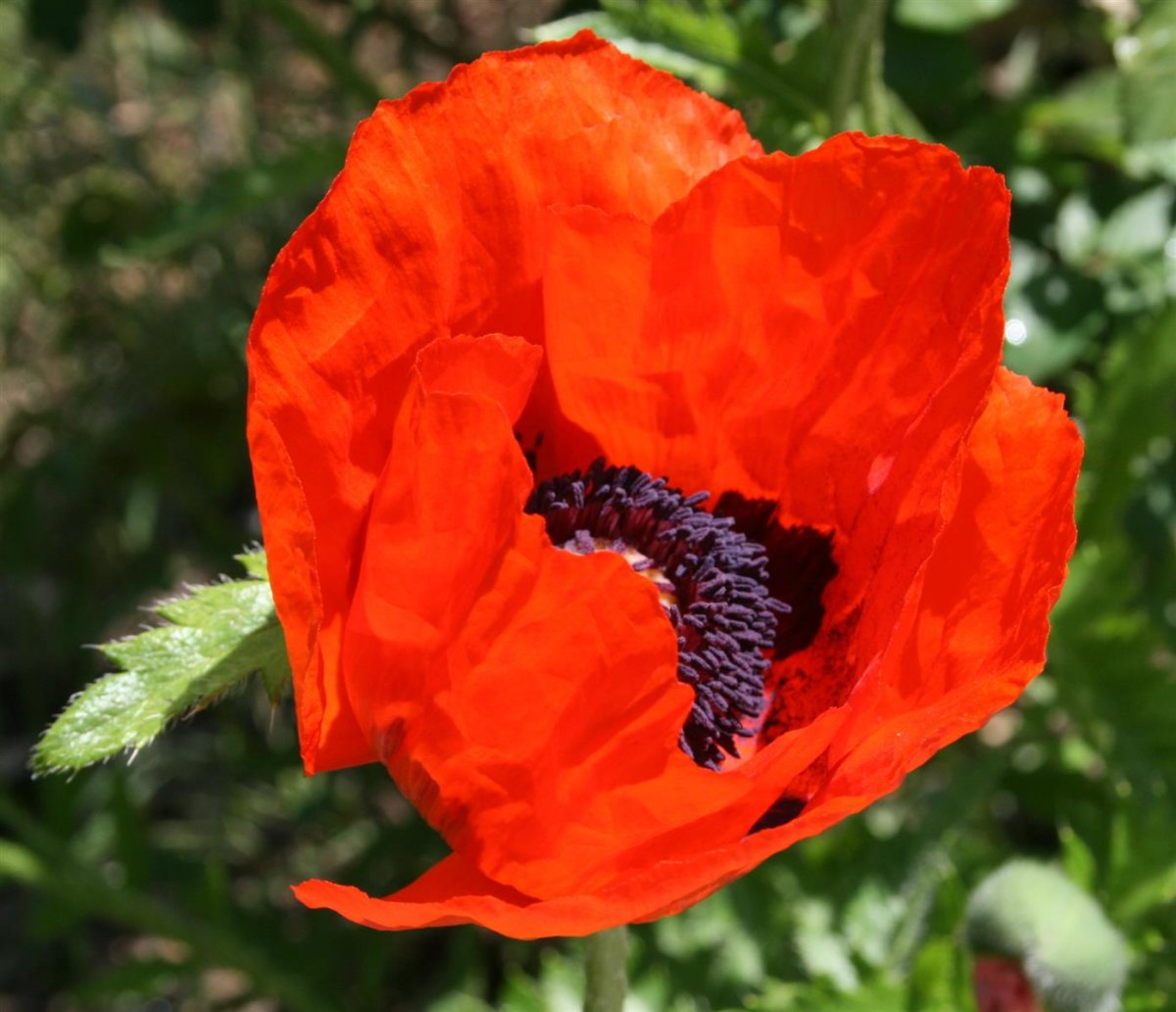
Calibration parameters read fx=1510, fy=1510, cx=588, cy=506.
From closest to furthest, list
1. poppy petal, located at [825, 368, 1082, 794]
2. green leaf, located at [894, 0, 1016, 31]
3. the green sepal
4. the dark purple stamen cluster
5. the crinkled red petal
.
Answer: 1. the crinkled red petal
2. poppy petal, located at [825, 368, 1082, 794]
3. the dark purple stamen cluster
4. the green sepal
5. green leaf, located at [894, 0, 1016, 31]

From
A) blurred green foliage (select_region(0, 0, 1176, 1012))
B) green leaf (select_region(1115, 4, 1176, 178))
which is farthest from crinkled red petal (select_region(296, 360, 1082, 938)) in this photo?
green leaf (select_region(1115, 4, 1176, 178))

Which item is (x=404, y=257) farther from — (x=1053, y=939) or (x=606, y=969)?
(x=1053, y=939)

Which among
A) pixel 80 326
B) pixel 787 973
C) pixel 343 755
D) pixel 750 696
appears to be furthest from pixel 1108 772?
pixel 80 326

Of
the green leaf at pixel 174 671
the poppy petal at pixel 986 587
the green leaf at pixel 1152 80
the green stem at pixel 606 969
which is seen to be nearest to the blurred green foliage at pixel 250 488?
the green leaf at pixel 1152 80

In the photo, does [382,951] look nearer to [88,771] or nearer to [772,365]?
[88,771]

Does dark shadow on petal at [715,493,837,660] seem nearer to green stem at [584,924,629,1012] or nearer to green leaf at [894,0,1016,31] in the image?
green stem at [584,924,629,1012]

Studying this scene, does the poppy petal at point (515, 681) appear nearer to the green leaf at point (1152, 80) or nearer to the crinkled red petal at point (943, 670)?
the crinkled red petal at point (943, 670)
